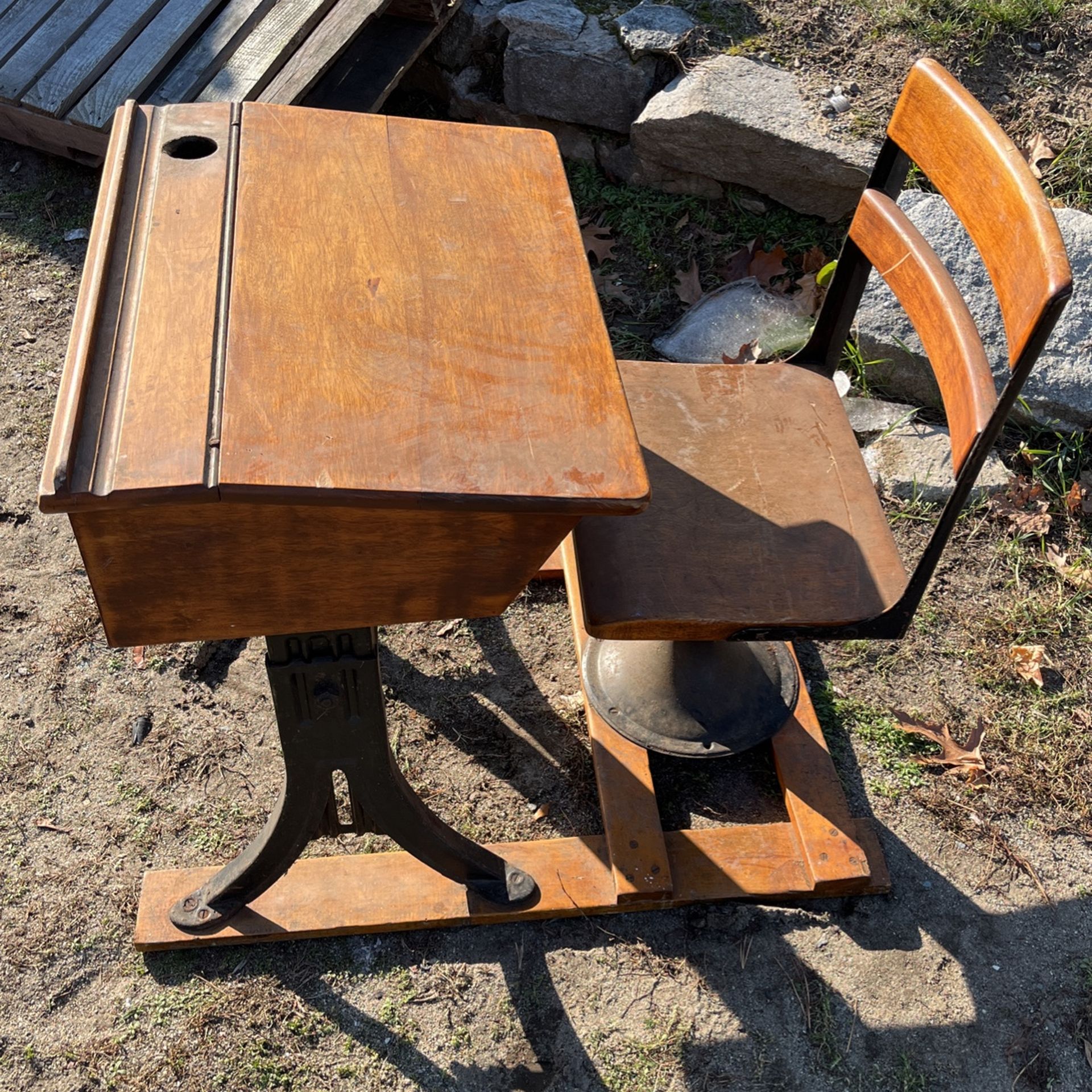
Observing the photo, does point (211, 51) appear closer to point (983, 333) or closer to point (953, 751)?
point (983, 333)

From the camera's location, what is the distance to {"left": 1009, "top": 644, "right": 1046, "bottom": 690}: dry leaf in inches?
98.3

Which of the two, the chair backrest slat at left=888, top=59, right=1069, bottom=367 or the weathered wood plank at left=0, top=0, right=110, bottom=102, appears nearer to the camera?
the chair backrest slat at left=888, top=59, right=1069, bottom=367

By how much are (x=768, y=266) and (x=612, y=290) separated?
0.48 metres

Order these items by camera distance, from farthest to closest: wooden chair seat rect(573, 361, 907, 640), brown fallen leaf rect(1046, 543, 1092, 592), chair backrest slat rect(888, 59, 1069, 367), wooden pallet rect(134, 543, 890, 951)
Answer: brown fallen leaf rect(1046, 543, 1092, 592) < wooden pallet rect(134, 543, 890, 951) < wooden chair seat rect(573, 361, 907, 640) < chair backrest slat rect(888, 59, 1069, 367)

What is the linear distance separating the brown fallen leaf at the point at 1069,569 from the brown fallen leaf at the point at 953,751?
547 millimetres

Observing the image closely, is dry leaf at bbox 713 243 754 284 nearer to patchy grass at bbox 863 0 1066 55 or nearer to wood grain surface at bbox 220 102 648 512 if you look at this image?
patchy grass at bbox 863 0 1066 55

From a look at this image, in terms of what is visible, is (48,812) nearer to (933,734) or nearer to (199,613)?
(199,613)

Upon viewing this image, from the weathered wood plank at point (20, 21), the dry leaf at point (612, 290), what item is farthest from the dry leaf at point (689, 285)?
the weathered wood plank at point (20, 21)

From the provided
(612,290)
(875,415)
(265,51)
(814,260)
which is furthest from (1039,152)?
(265,51)

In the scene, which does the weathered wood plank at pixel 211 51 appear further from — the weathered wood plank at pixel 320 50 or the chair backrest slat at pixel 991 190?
the chair backrest slat at pixel 991 190

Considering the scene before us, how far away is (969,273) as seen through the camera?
9.41ft

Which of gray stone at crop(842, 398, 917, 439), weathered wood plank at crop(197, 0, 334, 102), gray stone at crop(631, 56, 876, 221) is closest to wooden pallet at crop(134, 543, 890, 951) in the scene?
gray stone at crop(842, 398, 917, 439)

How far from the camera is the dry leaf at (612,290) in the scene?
10.8ft

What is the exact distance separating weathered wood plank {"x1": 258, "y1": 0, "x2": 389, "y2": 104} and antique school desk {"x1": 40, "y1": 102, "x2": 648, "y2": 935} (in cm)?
174
